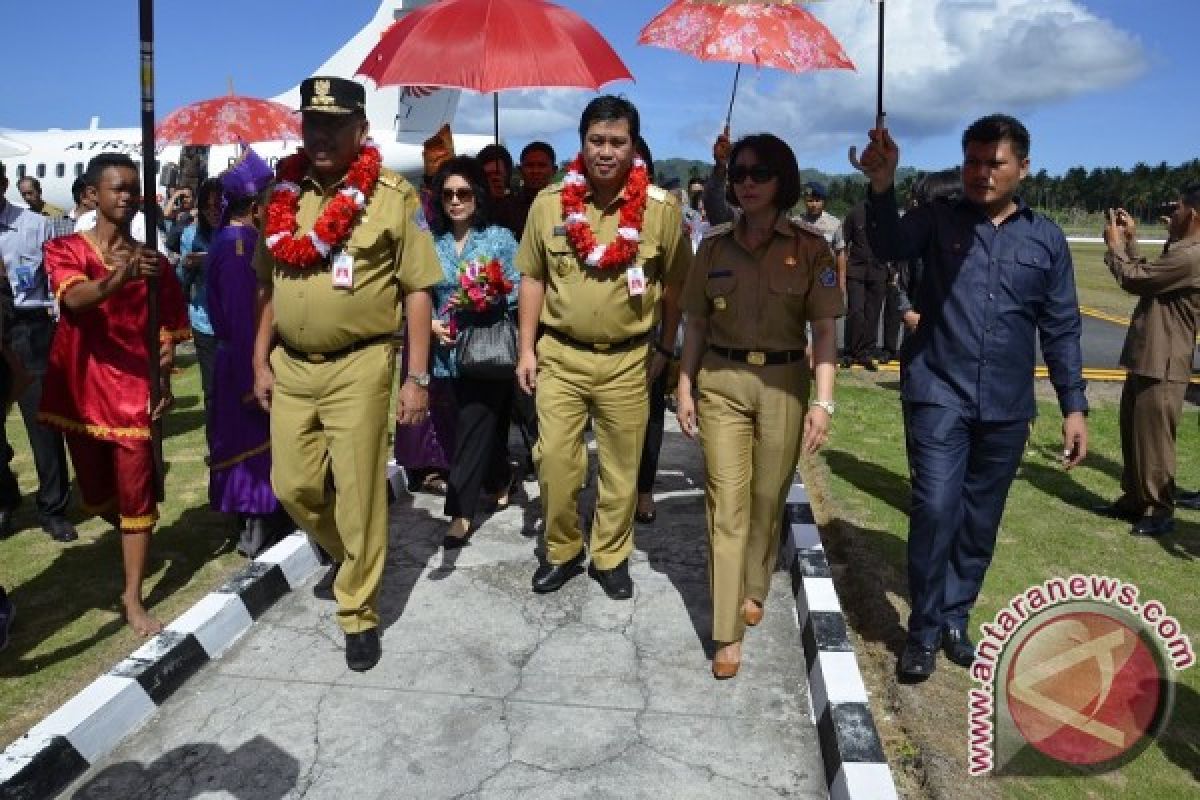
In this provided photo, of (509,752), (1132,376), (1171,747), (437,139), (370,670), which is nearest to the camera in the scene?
(509,752)

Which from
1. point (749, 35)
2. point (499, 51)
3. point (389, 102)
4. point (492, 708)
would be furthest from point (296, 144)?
point (492, 708)

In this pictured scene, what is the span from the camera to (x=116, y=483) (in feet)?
14.6

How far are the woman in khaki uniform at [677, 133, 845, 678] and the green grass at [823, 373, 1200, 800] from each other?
3.41ft

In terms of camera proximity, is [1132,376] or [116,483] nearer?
[116,483]

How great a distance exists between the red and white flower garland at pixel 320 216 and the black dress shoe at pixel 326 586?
65.0 inches

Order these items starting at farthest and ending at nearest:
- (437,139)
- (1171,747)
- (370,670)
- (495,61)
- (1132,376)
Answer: (437,139) → (1132,376) → (495,61) → (370,670) → (1171,747)

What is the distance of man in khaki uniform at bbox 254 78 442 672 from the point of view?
3.84 meters

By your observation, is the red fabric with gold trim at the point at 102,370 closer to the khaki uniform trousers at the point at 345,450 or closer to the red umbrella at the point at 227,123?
the khaki uniform trousers at the point at 345,450

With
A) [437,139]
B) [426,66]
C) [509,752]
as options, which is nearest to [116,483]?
[509,752]

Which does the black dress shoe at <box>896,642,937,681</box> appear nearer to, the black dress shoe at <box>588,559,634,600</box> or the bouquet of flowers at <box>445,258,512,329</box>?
the black dress shoe at <box>588,559,634,600</box>

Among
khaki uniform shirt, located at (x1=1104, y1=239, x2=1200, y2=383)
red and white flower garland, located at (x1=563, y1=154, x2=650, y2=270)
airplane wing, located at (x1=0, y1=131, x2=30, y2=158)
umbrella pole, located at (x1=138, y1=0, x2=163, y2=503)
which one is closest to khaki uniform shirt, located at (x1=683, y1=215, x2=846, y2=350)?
red and white flower garland, located at (x1=563, y1=154, x2=650, y2=270)

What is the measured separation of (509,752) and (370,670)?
2.88 ft

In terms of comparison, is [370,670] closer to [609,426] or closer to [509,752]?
[509,752]

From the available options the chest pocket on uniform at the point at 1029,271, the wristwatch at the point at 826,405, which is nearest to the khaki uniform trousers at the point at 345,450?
the wristwatch at the point at 826,405
